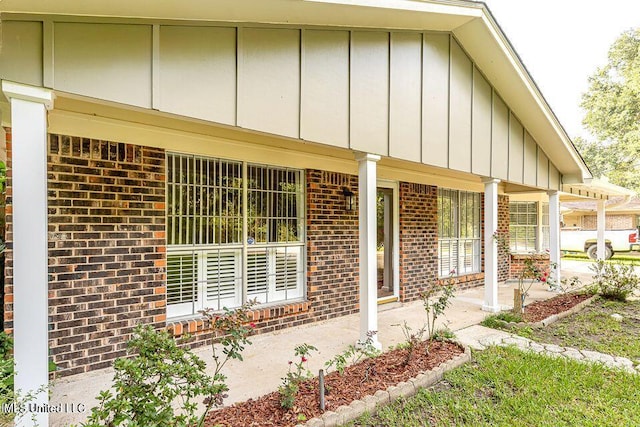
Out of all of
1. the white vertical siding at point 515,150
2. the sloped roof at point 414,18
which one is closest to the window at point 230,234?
the sloped roof at point 414,18

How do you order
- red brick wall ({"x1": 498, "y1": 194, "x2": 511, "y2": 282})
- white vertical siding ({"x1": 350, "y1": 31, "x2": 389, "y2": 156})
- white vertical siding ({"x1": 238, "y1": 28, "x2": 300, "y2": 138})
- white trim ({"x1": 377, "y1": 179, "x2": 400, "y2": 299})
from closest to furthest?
white vertical siding ({"x1": 238, "y1": 28, "x2": 300, "y2": 138}) < white vertical siding ({"x1": 350, "y1": 31, "x2": 389, "y2": 156}) < white trim ({"x1": 377, "y1": 179, "x2": 400, "y2": 299}) < red brick wall ({"x1": 498, "y1": 194, "x2": 511, "y2": 282})

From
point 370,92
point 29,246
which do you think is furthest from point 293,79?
point 29,246

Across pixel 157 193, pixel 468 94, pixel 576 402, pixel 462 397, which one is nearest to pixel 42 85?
pixel 157 193

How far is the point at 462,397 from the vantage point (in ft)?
10.9

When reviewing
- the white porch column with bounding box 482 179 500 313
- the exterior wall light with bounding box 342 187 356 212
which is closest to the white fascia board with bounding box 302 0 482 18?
the exterior wall light with bounding box 342 187 356 212

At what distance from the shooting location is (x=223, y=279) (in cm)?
477

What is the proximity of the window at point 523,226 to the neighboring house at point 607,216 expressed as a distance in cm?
1167

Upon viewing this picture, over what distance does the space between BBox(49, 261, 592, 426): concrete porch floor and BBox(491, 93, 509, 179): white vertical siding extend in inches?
106

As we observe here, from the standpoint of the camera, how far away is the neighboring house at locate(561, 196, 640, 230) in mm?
21936

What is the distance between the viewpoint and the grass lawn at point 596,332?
4748 millimetres

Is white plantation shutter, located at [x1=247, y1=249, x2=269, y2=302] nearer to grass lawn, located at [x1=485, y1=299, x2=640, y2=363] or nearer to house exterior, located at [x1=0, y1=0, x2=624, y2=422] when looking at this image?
house exterior, located at [x1=0, y1=0, x2=624, y2=422]

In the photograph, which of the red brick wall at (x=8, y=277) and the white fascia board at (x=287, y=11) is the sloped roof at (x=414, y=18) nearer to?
the white fascia board at (x=287, y=11)

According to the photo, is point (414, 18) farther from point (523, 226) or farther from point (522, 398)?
point (523, 226)

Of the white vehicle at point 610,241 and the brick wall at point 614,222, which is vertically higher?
the brick wall at point 614,222
